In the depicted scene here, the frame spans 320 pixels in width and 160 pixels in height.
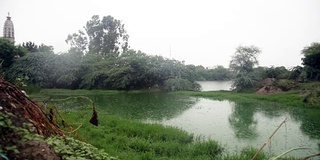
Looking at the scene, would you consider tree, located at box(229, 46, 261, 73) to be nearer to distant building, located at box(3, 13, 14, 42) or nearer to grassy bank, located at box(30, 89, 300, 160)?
grassy bank, located at box(30, 89, 300, 160)

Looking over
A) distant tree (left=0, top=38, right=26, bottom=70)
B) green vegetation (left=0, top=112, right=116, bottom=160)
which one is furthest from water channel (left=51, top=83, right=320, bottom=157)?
distant tree (left=0, top=38, right=26, bottom=70)

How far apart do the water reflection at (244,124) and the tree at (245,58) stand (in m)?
10.2

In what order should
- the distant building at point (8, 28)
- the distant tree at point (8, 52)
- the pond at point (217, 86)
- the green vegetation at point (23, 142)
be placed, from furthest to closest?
the distant building at point (8, 28), the pond at point (217, 86), the distant tree at point (8, 52), the green vegetation at point (23, 142)

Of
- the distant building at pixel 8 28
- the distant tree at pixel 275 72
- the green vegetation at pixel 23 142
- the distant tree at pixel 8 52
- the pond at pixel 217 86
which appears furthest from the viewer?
the distant building at pixel 8 28

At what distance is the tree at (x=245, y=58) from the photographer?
1844 centimetres

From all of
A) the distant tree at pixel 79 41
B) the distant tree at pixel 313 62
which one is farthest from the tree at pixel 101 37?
the distant tree at pixel 313 62

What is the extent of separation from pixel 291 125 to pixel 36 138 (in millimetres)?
7034

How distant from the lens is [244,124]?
6.87 meters

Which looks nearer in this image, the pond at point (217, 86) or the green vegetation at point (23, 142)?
the green vegetation at point (23, 142)

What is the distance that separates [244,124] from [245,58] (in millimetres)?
12880

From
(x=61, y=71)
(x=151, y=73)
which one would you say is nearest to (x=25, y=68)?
(x=61, y=71)

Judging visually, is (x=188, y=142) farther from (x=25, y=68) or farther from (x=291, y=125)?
(x=25, y=68)

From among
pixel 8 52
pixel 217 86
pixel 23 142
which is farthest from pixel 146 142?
pixel 217 86

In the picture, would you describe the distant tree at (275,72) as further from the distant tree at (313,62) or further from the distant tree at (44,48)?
the distant tree at (44,48)
